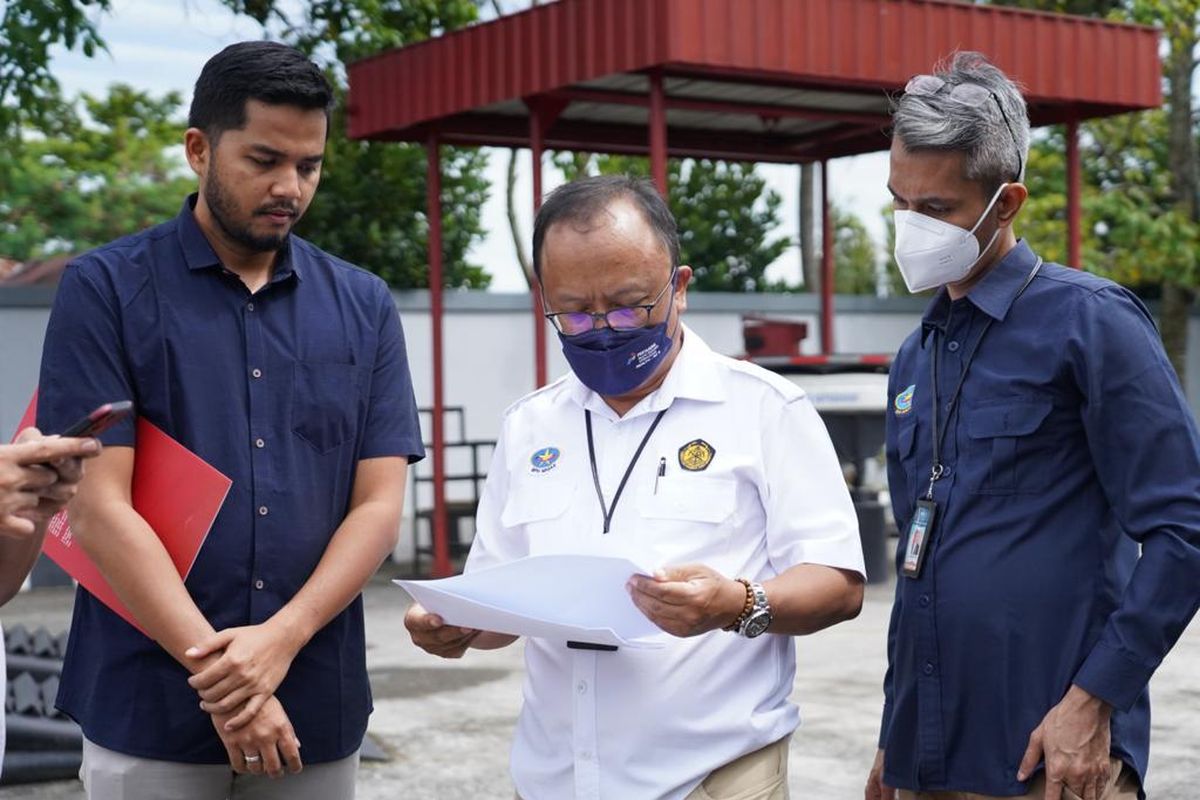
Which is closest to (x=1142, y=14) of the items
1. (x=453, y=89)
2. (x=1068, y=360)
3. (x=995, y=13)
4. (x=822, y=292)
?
(x=822, y=292)

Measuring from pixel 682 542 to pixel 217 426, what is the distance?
922 millimetres

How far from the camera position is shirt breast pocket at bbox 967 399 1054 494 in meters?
2.76

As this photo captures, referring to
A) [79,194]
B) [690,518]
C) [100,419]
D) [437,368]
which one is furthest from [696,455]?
[79,194]

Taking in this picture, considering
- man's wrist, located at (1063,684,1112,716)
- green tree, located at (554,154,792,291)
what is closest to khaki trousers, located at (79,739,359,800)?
man's wrist, located at (1063,684,1112,716)

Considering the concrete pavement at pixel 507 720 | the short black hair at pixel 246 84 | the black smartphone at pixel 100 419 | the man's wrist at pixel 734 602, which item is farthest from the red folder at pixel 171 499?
the concrete pavement at pixel 507 720

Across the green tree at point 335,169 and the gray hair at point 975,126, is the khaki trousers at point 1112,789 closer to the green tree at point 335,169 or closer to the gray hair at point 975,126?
the gray hair at point 975,126

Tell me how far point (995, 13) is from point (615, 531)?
10.2 m

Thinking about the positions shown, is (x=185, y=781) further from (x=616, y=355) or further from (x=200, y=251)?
(x=616, y=355)

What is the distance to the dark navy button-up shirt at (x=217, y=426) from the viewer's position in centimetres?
293

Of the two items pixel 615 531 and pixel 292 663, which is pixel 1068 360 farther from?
pixel 292 663

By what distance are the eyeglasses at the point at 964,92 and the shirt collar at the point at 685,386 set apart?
64 cm

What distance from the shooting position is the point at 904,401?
10.1ft

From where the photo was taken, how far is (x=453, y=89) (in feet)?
39.6

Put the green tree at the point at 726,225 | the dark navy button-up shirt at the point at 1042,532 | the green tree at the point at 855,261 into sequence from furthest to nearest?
the green tree at the point at 855,261, the green tree at the point at 726,225, the dark navy button-up shirt at the point at 1042,532
